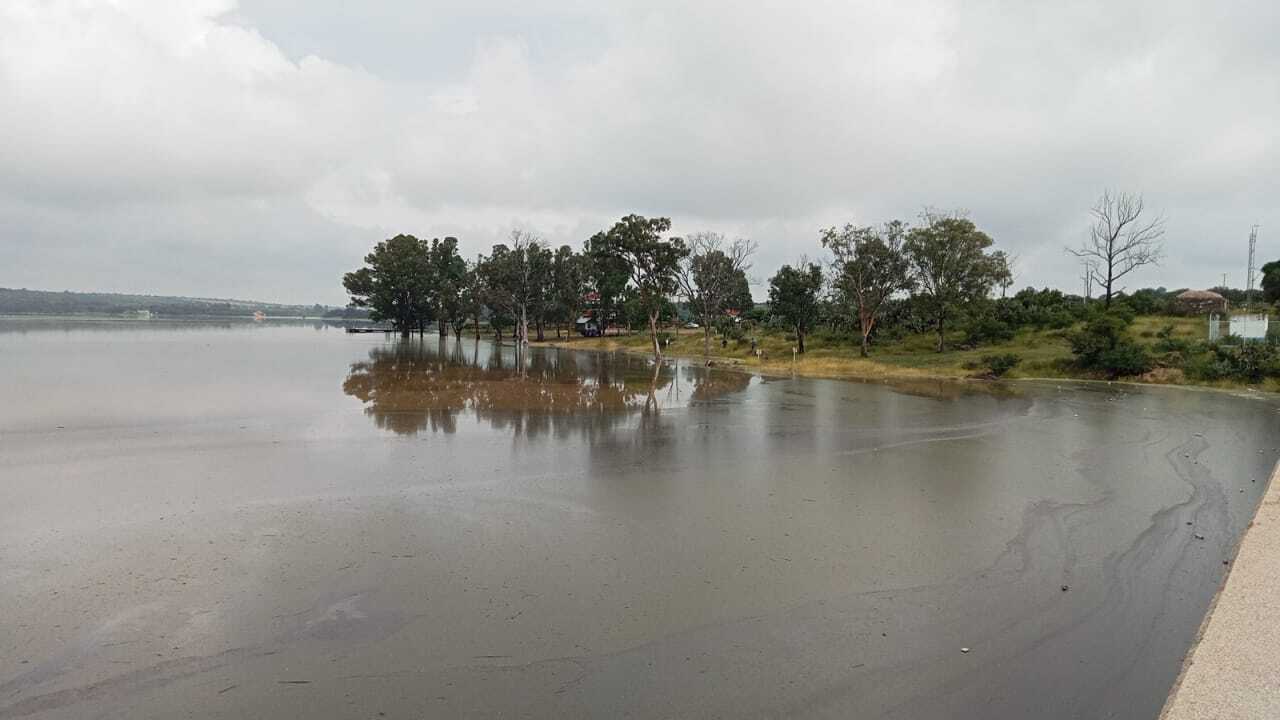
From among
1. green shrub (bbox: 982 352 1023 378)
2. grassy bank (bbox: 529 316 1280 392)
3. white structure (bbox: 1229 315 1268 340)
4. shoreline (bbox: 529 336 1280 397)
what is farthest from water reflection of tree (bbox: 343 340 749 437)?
white structure (bbox: 1229 315 1268 340)

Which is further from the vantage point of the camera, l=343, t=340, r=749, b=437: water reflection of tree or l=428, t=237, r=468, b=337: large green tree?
l=428, t=237, r=468, b=337: large green tree

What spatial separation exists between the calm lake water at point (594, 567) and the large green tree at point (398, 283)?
62.1 metres

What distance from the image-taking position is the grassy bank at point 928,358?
33125 mm

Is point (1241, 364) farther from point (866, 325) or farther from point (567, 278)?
point (567, 278)

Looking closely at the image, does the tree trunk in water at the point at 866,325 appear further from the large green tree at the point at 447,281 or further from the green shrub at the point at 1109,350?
the large green tree at the point at 447,281

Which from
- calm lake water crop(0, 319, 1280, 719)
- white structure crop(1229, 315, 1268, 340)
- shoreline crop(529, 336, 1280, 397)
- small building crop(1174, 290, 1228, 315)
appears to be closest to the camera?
calm lake water crop(0, 319, 1280, 719)

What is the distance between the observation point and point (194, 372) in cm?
2664

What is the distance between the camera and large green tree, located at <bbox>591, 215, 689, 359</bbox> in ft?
139

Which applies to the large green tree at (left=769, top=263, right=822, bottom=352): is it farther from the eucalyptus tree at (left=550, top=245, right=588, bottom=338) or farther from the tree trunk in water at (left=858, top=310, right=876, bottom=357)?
the eucalyptus tree at (left=550, top=245, right=588, bottom=338)

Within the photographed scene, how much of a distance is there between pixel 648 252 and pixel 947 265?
19800 mm

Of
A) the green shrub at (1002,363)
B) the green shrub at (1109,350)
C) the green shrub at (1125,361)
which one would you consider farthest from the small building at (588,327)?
the green shrub at (1125,361)

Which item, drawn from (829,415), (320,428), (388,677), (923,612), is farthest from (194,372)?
(923,612)

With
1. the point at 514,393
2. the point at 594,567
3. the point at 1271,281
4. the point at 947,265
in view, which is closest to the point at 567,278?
the point at 947,265

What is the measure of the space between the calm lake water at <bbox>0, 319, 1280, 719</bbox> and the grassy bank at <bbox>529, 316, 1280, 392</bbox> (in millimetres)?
18628
